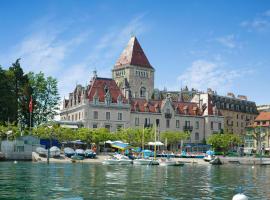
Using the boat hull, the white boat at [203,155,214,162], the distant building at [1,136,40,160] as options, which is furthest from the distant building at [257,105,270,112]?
the distant building at [1,136,40,160]

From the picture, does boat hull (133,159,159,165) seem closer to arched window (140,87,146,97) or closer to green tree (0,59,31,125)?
green tree (0,59,31,125)

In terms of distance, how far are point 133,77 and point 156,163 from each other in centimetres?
5626

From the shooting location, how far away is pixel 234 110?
148000mm

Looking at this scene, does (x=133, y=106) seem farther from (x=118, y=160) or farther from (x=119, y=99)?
(x=118, y=160)

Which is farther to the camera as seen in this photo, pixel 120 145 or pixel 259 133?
pixel 259 133

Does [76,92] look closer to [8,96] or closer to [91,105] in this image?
[91,105]

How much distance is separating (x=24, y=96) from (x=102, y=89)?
19867 millimetres

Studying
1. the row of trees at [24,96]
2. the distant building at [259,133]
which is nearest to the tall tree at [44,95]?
the row of trees at [24,96]

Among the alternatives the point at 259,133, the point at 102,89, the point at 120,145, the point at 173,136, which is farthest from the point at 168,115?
the point at 120,145

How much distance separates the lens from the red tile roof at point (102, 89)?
11638cm

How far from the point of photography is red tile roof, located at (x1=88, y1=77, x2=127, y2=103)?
116375 mm

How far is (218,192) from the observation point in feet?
137

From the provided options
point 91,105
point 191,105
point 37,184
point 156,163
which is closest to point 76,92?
point 91,105

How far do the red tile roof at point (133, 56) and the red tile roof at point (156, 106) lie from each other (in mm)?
17469
